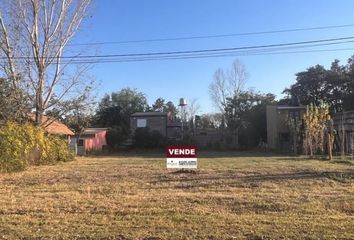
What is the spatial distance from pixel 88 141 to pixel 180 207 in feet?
132

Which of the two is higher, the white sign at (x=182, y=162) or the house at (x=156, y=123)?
the house at (x=156, y=123)

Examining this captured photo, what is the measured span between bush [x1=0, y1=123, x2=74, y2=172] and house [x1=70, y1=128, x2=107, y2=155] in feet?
48.9

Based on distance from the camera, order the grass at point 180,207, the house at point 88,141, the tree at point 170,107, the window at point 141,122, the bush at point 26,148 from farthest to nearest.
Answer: the tree at point 170,107, the window at point 141,122, the house at point 88,141, the bush at point 26,148, the grass at point 180,207

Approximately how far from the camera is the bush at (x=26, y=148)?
67.1ft

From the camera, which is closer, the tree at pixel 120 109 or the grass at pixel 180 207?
the grass at pixel 180 207

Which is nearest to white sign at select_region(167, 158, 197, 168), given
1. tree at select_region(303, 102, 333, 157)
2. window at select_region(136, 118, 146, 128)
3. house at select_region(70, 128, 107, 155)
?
tree at select_region(303, 102, 333, 157)

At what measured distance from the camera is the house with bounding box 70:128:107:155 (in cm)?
4621

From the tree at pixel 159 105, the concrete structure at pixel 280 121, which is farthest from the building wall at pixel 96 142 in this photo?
the tree at pixel 159 105

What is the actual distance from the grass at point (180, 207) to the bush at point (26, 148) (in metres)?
3.70

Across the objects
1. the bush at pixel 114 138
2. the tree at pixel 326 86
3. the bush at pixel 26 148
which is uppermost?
the tree at pixel 326 86

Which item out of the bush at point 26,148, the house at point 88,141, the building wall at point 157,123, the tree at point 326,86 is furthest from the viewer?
the building wall at point 157,123

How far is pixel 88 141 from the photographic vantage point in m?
49.8

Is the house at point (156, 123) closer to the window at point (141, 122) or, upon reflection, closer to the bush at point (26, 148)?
the window at point (141, 122)

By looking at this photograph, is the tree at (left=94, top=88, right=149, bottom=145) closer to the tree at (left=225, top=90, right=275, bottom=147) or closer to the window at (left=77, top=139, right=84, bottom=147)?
the window at (left=77, top=139, right=84, bottom=147)
